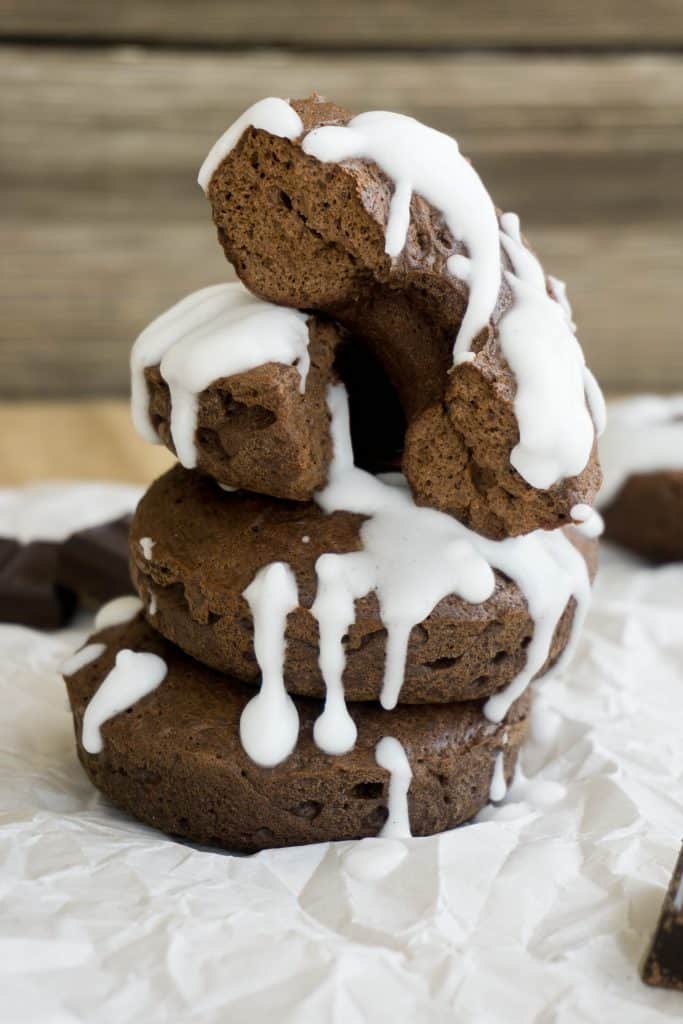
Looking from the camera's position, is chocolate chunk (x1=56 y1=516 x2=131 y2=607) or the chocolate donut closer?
the chocolate donut

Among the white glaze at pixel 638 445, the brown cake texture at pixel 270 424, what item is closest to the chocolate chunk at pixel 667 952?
the brown cake texture at pixel 270 424

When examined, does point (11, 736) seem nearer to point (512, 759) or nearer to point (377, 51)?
point (512, 759)

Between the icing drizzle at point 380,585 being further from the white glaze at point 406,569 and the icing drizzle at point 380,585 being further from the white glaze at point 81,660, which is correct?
the white glaze at point 81,660

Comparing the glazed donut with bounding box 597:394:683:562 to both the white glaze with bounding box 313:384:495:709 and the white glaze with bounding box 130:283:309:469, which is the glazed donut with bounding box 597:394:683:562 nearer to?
the white glaze with bounding box 313:384:495:709

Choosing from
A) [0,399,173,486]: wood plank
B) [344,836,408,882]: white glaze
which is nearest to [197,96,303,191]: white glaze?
[344,836,408,882]: white glaze

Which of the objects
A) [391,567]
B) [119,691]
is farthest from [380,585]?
[119,691]

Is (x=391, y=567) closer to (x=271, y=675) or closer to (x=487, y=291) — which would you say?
(x=271, y=675)

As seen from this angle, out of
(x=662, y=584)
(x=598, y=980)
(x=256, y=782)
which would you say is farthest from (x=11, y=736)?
(x=662, y=584)
